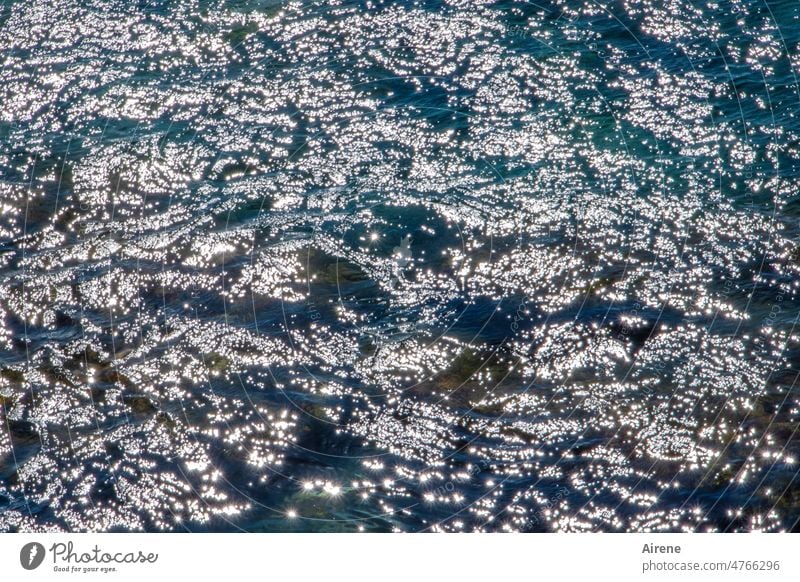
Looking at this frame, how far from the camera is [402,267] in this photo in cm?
1345

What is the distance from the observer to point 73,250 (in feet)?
47.6

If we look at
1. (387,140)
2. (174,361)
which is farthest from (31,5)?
(174,361)

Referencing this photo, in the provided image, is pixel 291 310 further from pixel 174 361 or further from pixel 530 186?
pixel 530 186

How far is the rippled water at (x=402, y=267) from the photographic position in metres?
10.8

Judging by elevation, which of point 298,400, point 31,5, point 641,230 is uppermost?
point 31,5

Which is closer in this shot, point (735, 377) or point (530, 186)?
point (735, 377)

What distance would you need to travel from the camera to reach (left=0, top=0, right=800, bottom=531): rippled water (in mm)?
10828

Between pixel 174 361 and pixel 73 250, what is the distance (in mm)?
3457

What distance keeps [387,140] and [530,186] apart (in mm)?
2937

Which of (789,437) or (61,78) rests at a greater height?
(61,78)
